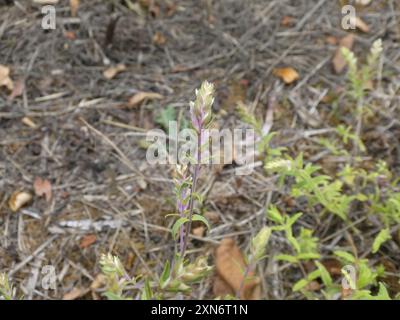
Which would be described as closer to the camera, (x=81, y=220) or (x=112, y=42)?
(x=81, y=220)

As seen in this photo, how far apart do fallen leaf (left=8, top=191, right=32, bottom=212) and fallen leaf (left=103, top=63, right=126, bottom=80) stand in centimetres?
Result: 81

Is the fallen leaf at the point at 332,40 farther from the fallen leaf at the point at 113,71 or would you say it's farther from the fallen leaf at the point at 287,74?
the fallen leaf at the point at 113,71

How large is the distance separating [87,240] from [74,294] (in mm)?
240

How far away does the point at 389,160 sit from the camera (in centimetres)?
238

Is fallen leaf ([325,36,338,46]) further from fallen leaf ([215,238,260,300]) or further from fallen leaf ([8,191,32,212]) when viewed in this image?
fallen leaf ([8,191,32,212])

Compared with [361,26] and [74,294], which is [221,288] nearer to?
[74,294]

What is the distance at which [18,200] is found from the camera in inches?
87.9

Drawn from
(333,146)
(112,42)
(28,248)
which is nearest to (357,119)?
(333,146)

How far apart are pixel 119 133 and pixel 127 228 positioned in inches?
21.4

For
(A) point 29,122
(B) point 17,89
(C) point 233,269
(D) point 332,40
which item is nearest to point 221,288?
(C) point 233,269

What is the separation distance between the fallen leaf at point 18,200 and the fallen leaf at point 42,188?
4 centimetres

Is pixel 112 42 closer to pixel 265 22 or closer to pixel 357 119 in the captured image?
pixel 265 22

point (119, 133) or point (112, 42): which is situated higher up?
point (112, 42)
